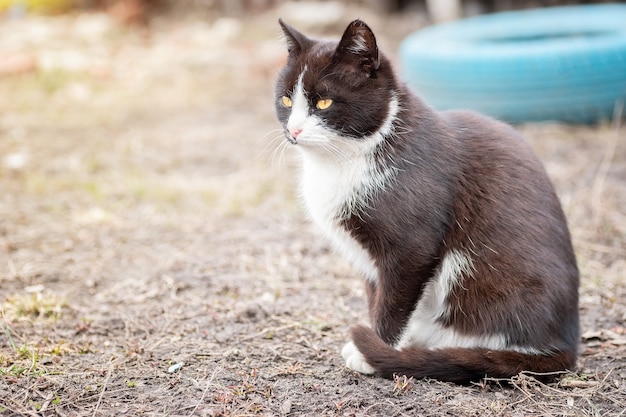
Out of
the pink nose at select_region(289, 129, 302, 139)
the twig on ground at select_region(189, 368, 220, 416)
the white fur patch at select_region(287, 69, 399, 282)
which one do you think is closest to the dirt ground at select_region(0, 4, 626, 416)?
the twig on ground at select_region(189, 368, 220, 416)

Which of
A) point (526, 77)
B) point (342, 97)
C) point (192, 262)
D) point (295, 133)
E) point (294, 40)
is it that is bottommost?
point (192, 262)

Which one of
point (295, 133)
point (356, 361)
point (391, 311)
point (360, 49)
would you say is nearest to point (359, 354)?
point (356, 361)

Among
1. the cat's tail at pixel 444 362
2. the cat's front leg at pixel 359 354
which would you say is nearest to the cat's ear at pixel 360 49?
the cat's front leg at pixel 359 354

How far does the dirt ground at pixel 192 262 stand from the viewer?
2553 millimetres

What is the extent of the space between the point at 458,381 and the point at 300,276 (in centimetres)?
131

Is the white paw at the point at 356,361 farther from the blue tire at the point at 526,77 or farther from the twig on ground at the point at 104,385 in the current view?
the blue tire at the point at 526,77

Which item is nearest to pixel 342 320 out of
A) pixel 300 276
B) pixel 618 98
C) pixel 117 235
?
pixel 300 276

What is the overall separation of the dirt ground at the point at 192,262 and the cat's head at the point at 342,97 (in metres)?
0.76

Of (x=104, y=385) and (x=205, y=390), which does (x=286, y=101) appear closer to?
(x=205, y=390)

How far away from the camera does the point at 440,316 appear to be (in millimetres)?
2750

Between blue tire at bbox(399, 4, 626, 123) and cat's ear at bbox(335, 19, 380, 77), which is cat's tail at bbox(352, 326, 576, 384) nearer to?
cat's ear at bbox(335, 19, 380, 77)

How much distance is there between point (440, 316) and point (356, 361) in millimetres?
378

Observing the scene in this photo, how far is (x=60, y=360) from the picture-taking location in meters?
2.78

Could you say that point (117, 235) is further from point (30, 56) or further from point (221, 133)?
point (30, 56)
